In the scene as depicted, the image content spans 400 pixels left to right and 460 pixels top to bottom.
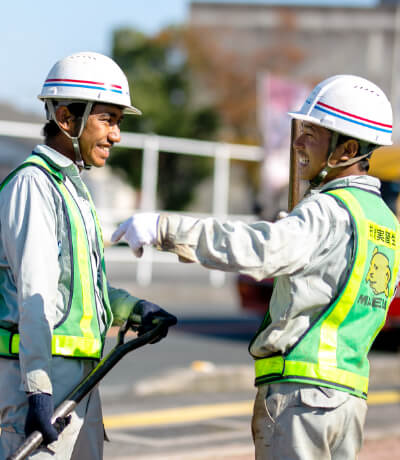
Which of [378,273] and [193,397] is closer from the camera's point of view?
[378,273]

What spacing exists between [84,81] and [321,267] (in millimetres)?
1056

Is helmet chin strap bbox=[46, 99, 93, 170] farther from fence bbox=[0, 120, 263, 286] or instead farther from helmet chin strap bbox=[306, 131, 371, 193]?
fence bbox=[0, 120, 263, 286]

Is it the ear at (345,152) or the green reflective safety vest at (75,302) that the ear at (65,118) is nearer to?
the green reflective safety vest at (75,302)

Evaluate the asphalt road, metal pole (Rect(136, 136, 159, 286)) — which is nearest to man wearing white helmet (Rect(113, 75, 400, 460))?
the asphalt road

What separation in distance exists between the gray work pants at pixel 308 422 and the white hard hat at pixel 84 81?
1.16m

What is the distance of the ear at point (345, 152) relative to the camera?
11.2 feet

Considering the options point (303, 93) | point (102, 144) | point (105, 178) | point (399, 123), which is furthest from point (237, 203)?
point (102, 144)

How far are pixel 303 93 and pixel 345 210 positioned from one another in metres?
14.3

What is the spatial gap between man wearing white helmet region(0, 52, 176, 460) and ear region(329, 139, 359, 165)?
2.53ft

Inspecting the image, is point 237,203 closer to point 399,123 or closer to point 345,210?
point 399,123

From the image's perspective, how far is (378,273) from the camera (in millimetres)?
3348

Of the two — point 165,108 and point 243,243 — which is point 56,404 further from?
→ point 165,108

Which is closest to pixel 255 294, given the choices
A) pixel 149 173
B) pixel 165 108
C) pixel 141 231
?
pixel 149 173

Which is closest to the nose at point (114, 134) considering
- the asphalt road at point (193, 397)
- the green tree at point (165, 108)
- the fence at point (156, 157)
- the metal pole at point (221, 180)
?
the asphalt road at point (193, 397)
